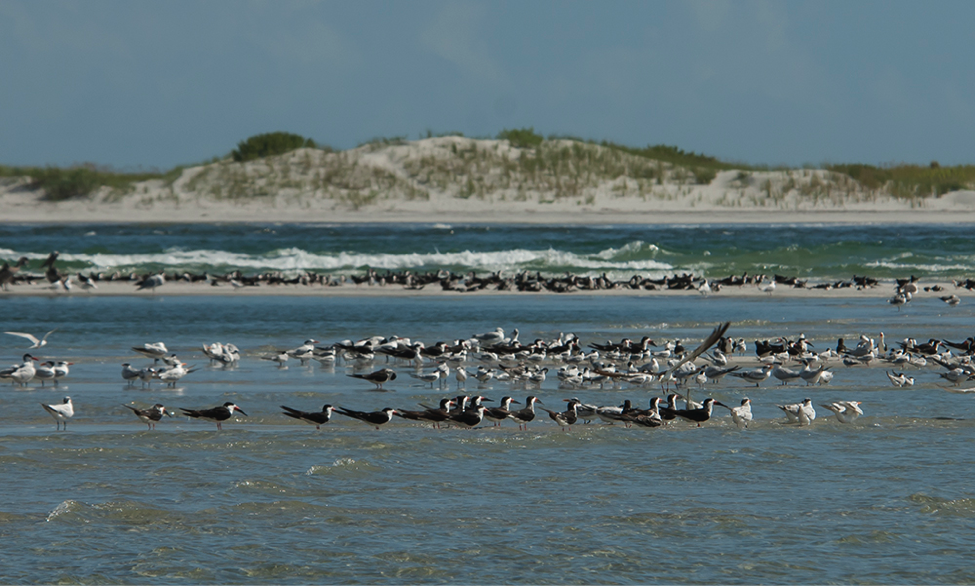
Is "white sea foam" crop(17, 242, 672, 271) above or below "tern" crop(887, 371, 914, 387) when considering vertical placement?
above

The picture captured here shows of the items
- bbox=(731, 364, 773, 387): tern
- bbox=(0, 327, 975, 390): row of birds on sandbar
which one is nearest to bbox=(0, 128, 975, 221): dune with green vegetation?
bbox=(0, 327, 975, 390): row of birds on sandbar

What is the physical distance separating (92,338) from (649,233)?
137 feet

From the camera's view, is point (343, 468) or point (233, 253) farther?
point (233, 253)

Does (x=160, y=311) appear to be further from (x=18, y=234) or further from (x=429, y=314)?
(x=18, y=234)

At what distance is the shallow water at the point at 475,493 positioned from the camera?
7.57m

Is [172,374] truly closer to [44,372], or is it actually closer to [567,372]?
[44,372]

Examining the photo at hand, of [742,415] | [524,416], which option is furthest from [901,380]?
[524,416]

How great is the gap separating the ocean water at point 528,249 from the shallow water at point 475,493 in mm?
26202

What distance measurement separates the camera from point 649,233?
5959 cm

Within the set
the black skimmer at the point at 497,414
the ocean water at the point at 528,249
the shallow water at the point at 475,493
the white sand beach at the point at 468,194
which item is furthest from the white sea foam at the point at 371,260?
the black skimmer at the point at 497,414

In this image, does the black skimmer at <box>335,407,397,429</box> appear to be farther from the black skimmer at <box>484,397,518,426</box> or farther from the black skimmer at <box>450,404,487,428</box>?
the black skimmer at <box>484,397,518,426</box>

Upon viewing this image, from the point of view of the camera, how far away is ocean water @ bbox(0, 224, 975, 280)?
42844mm

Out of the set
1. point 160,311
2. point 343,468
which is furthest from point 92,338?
point 343,468

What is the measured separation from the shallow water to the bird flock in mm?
210
